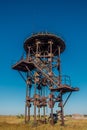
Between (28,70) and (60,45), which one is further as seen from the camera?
(60,45)

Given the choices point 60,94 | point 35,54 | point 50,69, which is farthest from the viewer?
point 35,54

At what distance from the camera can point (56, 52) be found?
A: 34.2 meters

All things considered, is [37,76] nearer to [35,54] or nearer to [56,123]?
[35,54]

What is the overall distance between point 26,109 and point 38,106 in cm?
221

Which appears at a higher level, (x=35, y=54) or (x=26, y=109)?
(x=35, y=54)

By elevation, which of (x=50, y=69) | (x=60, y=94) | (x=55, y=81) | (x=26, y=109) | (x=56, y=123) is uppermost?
(x=50, y=69)

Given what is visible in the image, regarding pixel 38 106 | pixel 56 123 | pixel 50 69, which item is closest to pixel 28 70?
pixel 50 69

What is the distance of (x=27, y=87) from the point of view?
31.3 m

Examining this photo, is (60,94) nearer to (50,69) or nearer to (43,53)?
(50,69)

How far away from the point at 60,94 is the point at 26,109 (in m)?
6.32

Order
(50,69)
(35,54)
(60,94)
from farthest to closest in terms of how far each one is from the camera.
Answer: (35,54) < (50,69) < (60,94)

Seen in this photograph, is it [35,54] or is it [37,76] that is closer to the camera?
[37,76]

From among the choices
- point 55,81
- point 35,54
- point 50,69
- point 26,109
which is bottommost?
point 26,109

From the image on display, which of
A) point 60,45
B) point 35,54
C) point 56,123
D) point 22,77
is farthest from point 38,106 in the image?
point 60,45
